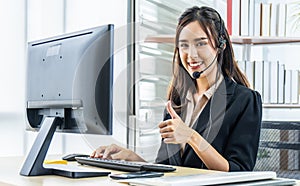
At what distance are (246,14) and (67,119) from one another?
1.65m

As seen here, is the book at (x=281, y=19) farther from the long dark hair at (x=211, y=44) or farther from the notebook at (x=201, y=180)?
the notebook at (x=201, y=180)

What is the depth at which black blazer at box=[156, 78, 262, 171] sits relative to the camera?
1705 mm

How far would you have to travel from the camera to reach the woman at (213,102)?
1.72m

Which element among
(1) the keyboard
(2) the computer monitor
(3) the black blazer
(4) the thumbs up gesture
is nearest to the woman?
(3) the black blazer

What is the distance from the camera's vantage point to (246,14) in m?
2.83

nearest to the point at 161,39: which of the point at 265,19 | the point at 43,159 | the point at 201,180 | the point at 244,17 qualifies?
the point at 244,17

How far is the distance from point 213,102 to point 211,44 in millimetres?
213

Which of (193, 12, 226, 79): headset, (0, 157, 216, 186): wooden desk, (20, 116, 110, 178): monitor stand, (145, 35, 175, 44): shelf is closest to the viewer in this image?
(0, 157, 216, 186): wooden desk

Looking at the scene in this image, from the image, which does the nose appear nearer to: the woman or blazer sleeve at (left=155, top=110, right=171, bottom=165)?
the woman

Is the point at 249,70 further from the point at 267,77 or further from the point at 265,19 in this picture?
the point at 265,19

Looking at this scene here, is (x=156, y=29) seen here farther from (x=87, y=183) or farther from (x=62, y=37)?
(x=87, y=183)

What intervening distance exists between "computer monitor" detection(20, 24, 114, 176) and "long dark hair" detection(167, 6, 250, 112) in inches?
18.3

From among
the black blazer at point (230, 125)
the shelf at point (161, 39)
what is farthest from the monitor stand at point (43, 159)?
the shelf at point (161, 39)

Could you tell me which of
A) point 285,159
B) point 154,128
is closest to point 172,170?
point 154,128
